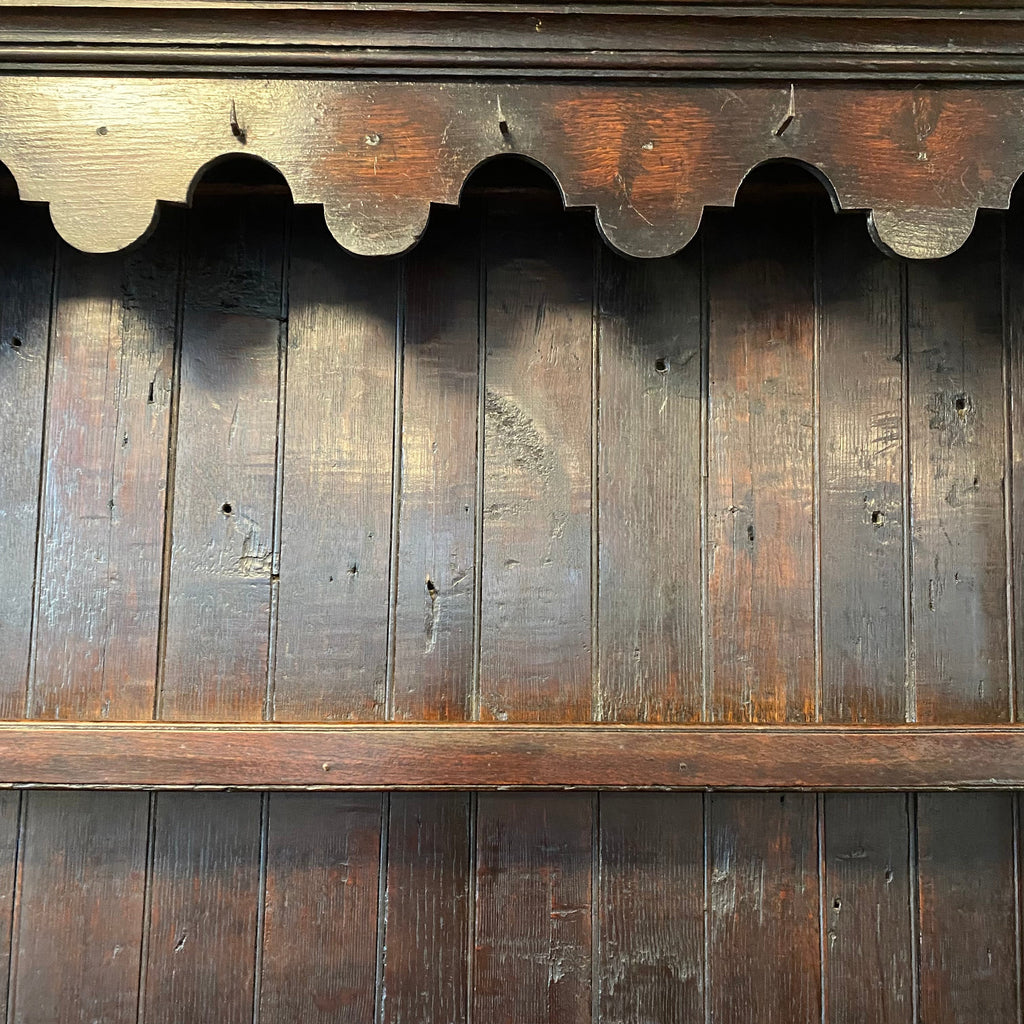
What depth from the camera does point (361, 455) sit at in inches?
35.4

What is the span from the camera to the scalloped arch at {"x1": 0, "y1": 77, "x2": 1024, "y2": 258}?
743 millimetres

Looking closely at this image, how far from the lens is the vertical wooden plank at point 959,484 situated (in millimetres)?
881

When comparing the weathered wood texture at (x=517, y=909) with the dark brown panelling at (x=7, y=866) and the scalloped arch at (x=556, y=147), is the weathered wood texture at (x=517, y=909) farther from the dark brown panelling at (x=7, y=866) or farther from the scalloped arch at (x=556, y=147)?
the scalloped arch at (x=556, y=147)

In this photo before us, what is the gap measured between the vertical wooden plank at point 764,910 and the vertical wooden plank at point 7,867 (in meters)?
0.72

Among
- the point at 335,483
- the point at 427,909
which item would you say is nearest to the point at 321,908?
the point at 427,909

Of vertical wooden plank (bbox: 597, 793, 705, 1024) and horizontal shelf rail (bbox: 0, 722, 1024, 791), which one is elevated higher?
horizontal shelf rail (bbox: 0, 722, 1024, 791)

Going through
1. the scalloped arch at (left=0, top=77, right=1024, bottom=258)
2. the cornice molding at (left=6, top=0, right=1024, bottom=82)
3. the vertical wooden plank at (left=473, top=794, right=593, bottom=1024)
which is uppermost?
the cornice molding at (left=6, top=0, right=1024, bottom=82)

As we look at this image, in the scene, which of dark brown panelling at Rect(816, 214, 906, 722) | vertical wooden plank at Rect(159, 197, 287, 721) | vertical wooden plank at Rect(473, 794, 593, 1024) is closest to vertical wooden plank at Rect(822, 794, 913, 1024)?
dark brown panelling at Rect(816, 214, 906, 722)

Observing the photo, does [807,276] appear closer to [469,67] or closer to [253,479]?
[469,67]

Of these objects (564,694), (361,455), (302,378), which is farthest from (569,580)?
(302,378)

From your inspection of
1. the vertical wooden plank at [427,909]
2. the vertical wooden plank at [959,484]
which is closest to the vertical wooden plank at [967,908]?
the vertical wooden plank at [959,484]

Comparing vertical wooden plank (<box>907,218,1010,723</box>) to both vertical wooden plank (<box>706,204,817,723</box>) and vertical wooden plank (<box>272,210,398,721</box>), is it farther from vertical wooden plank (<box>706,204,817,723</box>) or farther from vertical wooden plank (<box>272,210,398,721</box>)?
vertical wooden plank (<box>272,210,398,721</box>)

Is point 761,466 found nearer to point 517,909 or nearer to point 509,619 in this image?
point 509,619

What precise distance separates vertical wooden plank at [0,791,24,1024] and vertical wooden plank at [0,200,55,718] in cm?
9
